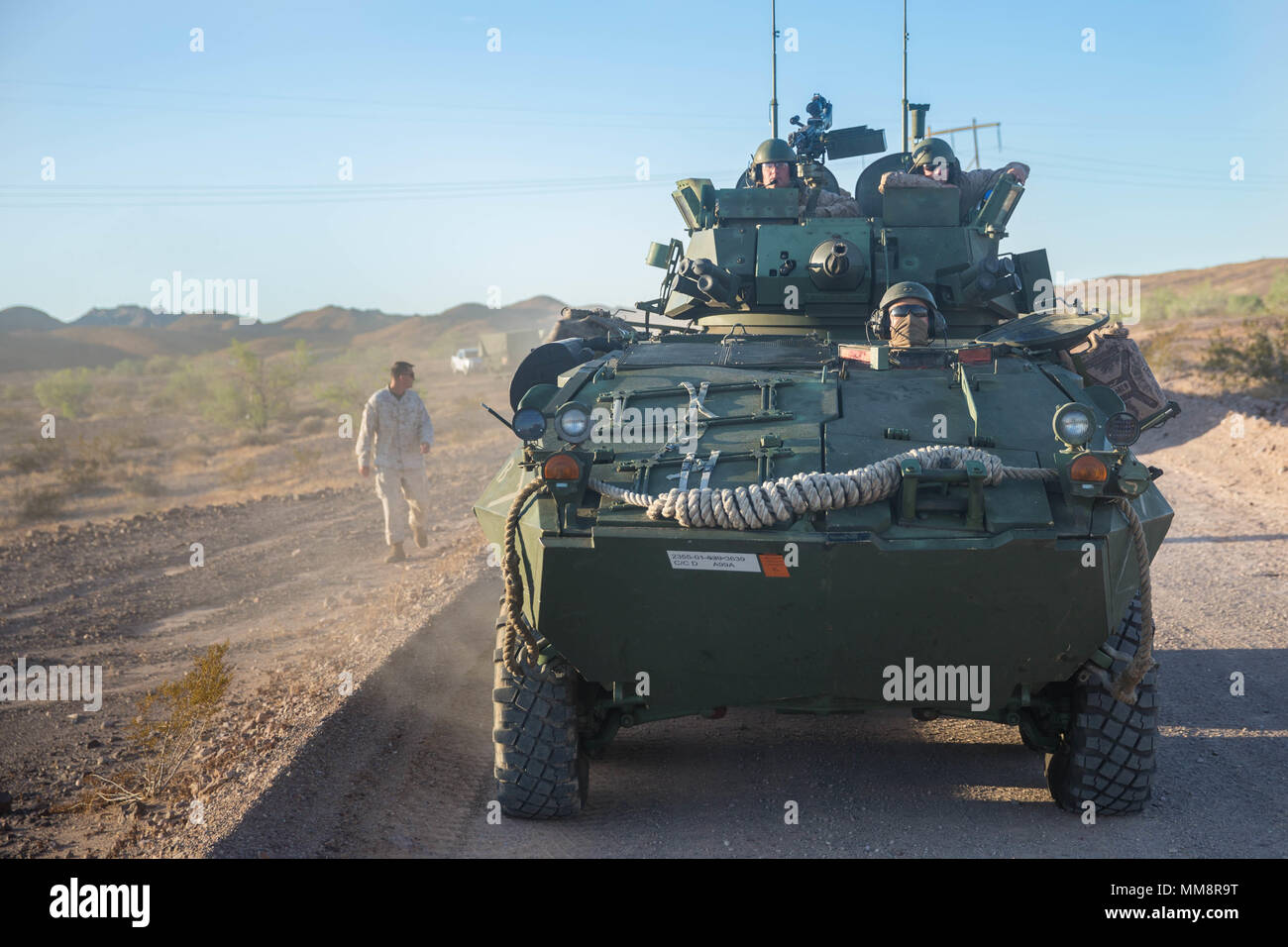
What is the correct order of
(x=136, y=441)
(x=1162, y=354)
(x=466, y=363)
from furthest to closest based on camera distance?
(x=466, y=363), (x=136, y=441), (x=1162, y=354)

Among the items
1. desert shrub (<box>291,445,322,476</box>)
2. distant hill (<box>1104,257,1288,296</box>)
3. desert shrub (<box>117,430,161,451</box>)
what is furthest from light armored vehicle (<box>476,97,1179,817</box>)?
distant hill (<box>1104,257,1288,296</box>)

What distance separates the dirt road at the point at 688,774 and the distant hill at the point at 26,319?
8168cm

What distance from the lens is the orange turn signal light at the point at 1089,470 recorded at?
150 inches

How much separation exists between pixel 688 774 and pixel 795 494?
1.78m

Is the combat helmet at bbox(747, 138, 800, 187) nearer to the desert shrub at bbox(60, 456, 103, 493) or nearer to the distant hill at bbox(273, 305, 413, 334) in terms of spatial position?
the desert shrub at bbox(60, 456, 103, 493)

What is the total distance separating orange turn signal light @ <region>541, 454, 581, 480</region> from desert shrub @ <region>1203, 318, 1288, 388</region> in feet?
50.7

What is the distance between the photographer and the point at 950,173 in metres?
7.66

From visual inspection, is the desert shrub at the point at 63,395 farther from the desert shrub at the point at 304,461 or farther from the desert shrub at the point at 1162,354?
the desert shrub at the point at 1162,354

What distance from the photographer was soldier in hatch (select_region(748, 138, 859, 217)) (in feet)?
25.5

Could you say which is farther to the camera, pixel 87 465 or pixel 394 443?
pixel 87 465

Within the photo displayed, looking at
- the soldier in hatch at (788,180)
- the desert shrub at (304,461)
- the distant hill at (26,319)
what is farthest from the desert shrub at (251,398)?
the distant hill at (26,319)

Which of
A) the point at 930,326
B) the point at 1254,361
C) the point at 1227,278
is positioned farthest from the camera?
the point at 1227,278

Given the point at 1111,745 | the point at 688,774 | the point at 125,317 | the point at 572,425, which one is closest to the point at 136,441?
the point at 688,774

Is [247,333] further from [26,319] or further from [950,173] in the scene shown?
[950,173]
